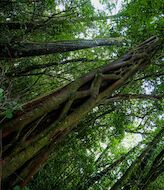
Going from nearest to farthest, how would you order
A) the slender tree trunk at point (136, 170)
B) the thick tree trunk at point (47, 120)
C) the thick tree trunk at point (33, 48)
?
the thick tree trunk at point (47, 120) < the slender tree trunk at point (136, 170) < the thick tree trunk at point (33, 48)

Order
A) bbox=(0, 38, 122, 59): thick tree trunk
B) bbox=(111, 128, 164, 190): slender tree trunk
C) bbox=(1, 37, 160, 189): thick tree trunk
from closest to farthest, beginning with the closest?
bbox=(1, 37, 160, 189): thick tree trunk
bbox=(111, 128, 164, 190): slender tree trunk
bbox=(0, 38, 122, 59): thick tree trunk

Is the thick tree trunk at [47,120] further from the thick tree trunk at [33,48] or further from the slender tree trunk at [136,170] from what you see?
the thick tree trunk at [33,48]

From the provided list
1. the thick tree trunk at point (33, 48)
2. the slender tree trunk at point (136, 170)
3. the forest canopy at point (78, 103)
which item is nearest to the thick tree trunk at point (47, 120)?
the forest canopy at point (78, 103)

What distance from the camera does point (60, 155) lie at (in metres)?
5.02

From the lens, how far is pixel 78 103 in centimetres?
346

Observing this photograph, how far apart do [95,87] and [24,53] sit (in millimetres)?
1992

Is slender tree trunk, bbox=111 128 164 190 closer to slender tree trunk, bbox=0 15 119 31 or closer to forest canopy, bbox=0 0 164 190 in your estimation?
forest canopy, bbox=0 0 164 190

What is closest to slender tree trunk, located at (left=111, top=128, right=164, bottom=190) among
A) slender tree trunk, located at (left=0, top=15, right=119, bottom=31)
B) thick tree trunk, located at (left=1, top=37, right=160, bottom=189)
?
thick tree trunk, located at (left=1, top=37, right=160, bottom=189)

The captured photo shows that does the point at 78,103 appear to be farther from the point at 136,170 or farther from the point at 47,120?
the point at 136,170

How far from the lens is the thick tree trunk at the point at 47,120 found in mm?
2633

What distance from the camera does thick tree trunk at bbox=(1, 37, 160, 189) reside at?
263 cm

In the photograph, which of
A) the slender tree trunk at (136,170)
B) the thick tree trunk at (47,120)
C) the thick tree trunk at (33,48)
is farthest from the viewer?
the thick tree trunk at (33,48)

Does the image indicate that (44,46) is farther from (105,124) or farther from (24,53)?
(105,124)

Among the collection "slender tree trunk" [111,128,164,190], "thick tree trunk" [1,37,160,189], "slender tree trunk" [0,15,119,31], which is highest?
"slender tree trunk" [0,15,119,31]
